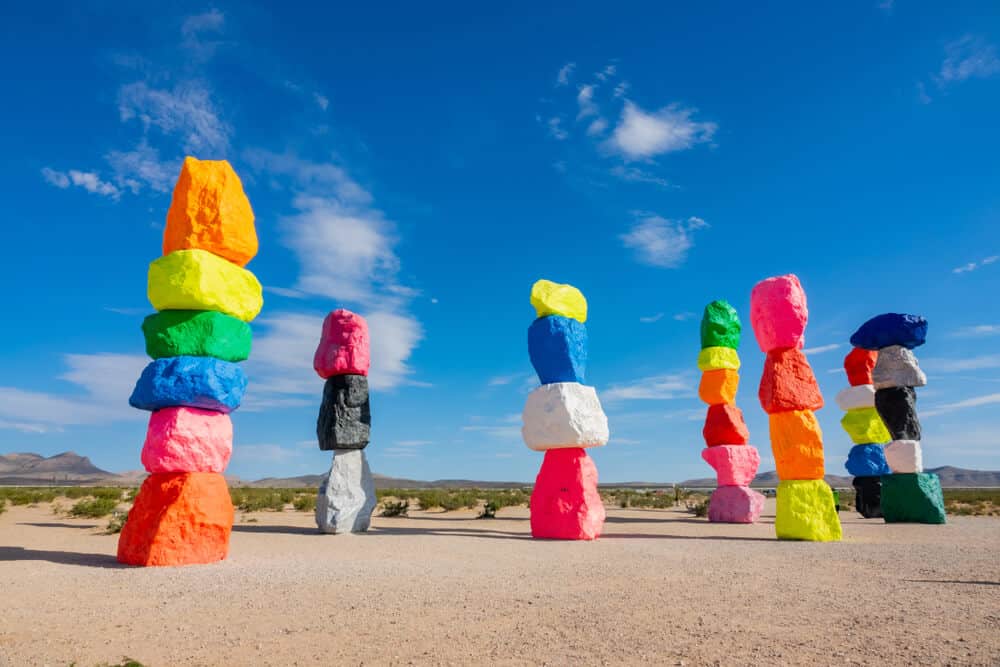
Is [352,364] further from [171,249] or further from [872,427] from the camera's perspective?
[872,427]

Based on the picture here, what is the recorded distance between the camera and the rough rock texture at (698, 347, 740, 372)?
1808 cm

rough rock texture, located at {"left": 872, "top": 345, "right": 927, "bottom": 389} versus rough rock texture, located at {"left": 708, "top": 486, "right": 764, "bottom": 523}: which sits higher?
rough rock texture, located at {"left": 872, "top": 345, "right": 927, "bottom": 389}

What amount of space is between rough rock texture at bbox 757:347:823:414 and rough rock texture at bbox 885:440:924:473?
19.3 ft

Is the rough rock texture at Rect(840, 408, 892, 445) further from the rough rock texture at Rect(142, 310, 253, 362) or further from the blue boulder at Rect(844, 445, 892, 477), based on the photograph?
the rough rock texture at Rect(142, 310, 253, 362)

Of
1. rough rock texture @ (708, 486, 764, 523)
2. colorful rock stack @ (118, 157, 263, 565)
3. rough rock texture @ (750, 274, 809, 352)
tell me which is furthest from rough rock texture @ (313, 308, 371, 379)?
rough rock texture @ (708, 486, 764, 523)

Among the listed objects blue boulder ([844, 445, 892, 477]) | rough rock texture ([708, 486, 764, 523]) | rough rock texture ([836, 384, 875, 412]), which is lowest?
rough rock texture ([708, 486, 764, 523])

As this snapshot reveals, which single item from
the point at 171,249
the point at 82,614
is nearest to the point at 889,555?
the point at 82,614

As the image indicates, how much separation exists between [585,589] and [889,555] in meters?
5.75

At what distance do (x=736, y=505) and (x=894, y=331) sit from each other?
20.8 ft

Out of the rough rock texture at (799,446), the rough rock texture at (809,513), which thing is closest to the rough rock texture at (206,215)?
the rough rock texture at (799,446)

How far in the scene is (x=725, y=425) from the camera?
58.3 ft

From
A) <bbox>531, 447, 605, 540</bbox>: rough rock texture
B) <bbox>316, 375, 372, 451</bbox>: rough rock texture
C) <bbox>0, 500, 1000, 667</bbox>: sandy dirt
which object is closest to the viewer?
<bbox>0, 500, 1000, 667</bbox>: sandy dirt

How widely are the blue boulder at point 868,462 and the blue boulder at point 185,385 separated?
18158mm

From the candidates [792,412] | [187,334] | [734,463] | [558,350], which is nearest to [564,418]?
[558,350]
